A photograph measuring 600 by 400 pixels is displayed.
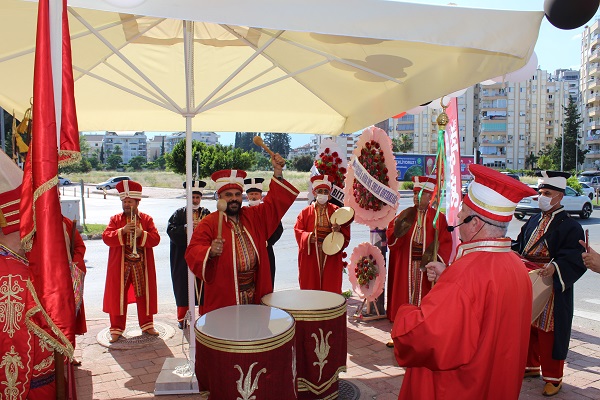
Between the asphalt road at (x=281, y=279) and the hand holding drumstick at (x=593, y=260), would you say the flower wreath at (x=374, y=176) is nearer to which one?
the hand holding drumstick at (x=593, y=260)

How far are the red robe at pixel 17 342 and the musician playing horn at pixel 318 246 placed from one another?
4095 mm

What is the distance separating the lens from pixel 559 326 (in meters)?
4.28

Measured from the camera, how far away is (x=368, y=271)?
20.4 ft

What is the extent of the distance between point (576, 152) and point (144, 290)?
68.2 metres

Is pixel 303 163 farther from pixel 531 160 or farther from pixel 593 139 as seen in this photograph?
pixel 593 139

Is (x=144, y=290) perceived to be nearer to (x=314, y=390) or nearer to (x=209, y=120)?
(x=209, y=120)

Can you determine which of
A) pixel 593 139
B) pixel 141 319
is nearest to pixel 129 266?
pixel 141 319

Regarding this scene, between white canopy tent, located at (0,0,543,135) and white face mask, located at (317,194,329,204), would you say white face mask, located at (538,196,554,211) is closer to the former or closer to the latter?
white canopy tent, located at (0,0,543,135)

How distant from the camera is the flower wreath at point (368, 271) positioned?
20.1 ft

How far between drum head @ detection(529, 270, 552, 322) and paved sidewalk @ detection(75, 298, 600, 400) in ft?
2.62

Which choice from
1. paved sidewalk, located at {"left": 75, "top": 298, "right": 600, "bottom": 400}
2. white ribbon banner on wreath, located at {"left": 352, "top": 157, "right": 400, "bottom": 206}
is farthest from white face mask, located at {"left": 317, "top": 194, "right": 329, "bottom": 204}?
paved sidewalk, located at {"left": 75, "top": 298, "right": 600, "bottom": 400}

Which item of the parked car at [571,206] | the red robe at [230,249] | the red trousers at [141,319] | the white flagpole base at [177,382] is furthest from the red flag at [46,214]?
the parked car at [571,206]

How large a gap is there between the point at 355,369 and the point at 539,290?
6.18 feet

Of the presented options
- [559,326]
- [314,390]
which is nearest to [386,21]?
[314,390]
